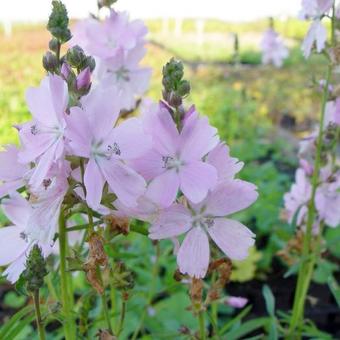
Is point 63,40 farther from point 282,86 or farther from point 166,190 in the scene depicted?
point 282,86

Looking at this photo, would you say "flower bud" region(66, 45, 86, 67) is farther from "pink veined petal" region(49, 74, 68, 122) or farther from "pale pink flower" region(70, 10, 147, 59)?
"pale pink flower" region(70, 10, 147, 59)

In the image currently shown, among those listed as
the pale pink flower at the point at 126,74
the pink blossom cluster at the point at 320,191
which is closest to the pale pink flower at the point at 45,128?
the pale pink flower at the point at 126,74

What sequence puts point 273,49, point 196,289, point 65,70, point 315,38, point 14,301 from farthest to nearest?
1. point 273,49
2. point 14,301
3. point 315,38
4. point 196,289
5. point 65,70

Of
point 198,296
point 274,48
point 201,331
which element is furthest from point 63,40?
point 274,48

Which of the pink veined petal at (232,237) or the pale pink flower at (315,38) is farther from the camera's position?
the pale pink flower at (315,38)

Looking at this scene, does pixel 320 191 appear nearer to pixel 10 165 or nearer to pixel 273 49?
pixel 10 165

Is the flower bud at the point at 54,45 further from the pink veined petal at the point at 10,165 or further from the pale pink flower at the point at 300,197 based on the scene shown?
the pale pink flower at the point at 300,197

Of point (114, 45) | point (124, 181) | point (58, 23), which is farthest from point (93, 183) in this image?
point (114, 45)
